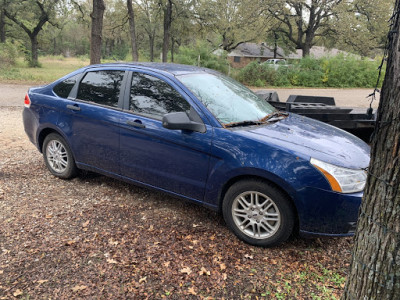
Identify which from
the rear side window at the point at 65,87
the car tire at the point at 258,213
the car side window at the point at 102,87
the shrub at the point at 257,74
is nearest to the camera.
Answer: the car tire at the point at 258,213

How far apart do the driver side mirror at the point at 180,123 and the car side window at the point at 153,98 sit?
0.25 m

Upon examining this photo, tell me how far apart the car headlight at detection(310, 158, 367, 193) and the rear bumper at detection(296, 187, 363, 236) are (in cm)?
5

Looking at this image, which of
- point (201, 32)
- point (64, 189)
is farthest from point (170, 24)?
point (64, 189)

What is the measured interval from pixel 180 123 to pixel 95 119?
139 cm

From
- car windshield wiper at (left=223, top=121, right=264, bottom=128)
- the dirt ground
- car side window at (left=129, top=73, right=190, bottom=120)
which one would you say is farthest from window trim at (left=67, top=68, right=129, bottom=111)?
car windshield wiper at (left=223, top=121, right=264, bottom=128)

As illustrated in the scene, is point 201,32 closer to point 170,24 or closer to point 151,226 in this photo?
point 170,24

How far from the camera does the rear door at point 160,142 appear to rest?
3.44m

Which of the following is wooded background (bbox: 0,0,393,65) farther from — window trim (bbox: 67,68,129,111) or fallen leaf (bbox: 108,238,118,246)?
fallen leaf (bbox: 108,238,118,246)

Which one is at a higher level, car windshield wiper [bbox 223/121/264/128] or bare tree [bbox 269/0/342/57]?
bare tree [bbox 269/0/342/57]

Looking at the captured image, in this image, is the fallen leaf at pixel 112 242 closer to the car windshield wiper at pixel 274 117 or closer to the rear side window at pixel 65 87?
the car windshield wiper at pixel 274 117

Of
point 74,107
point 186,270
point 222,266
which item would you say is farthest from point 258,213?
point 74,107

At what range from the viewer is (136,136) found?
3797mm

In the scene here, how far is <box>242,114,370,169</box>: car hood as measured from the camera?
3.05 m

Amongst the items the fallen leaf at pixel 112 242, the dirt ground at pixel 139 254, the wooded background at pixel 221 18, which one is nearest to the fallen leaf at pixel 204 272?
the dirt ground at pixel 139 254
